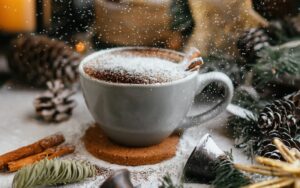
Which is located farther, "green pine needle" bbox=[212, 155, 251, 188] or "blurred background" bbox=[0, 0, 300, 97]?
"blurred background" bbox=[0, 0, 300, 97]

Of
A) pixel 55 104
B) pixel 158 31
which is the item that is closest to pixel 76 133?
pixel 55 104

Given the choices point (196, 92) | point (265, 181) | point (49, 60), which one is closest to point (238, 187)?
point (265, 181)

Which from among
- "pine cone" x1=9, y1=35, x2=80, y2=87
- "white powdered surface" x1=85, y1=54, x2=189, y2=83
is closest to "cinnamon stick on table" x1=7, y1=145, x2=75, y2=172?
"white powdered surface" x1=85, y1=54, x2=189, y2=83

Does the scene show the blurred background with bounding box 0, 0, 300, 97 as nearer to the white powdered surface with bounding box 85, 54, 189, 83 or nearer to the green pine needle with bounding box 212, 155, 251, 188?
the white powdered surface with bounding box 85, 54, 189, 83

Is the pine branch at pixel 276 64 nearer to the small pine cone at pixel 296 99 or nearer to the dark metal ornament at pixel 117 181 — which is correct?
the small pine cone at pixel 296 99

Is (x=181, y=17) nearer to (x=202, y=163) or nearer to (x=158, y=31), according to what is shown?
(x=158, y=31)

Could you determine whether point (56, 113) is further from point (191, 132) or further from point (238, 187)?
point (238, 187)

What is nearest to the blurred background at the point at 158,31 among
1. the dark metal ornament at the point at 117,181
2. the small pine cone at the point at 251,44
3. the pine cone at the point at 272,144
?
the small pine cone at the point at 251,44
